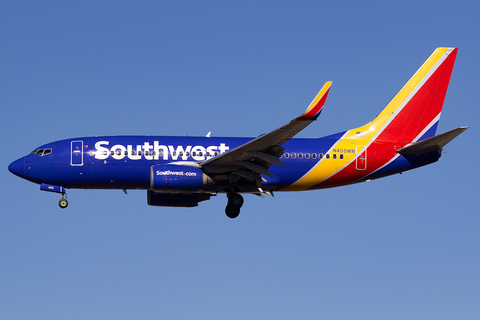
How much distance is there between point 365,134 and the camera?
38.8 m

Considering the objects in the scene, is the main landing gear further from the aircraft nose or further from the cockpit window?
the aircraft nose

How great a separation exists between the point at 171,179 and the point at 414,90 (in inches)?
640

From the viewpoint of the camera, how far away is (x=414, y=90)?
40.4 m

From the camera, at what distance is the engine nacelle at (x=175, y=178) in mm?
34312

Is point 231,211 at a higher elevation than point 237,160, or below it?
below

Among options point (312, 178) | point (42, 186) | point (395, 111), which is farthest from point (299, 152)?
point (42, 186)

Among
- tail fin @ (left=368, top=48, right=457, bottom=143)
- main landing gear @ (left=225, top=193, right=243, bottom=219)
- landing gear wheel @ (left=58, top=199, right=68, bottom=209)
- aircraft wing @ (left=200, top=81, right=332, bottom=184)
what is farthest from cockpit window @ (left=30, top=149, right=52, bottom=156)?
tail fin @ (left=368, top=48, right=457, bottom=143)

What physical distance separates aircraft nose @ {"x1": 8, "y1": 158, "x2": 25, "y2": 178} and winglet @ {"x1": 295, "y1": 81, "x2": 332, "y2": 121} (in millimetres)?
15795

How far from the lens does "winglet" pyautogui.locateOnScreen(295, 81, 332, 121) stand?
29.1 metres

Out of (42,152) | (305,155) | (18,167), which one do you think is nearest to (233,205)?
(305,155)

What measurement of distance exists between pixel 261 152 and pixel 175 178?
4.73m

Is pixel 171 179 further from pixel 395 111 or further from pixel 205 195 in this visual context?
pixel 395 111

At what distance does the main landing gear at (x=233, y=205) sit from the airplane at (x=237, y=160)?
6 centimetres

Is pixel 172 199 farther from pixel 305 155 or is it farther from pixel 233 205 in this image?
pixel 305 155
